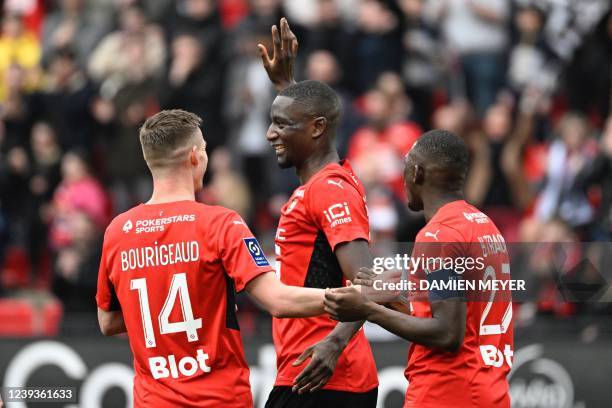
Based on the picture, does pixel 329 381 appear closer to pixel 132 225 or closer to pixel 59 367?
pixel 132 225

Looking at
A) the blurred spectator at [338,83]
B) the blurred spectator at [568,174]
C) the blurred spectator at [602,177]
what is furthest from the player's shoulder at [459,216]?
the blurred spectator at [338,83]

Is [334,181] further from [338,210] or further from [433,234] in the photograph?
[433,234]

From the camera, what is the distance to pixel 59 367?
1041 centimetres

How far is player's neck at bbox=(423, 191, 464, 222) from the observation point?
20.6ft

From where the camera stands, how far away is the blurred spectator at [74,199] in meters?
13.8

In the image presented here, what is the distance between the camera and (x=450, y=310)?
586 centimetres

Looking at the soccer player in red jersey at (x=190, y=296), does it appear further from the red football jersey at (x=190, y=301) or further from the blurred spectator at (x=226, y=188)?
the blurred spectator at (x=226, y=188)

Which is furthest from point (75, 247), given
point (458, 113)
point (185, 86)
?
point (458, 113)

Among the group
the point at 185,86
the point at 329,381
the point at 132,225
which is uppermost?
the point at 185,86

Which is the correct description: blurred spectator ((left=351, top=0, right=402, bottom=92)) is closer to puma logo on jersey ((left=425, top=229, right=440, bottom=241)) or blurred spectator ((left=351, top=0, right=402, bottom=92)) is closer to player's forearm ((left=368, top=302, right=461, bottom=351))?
puma logo on jersey ((left=425, top=229, right=440, bottom=241))

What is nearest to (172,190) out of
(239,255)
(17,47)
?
(239,255)

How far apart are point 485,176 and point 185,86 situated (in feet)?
12.6

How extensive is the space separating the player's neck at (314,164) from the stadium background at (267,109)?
4570 mm

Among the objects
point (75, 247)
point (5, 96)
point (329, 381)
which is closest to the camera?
point (329, 381)
